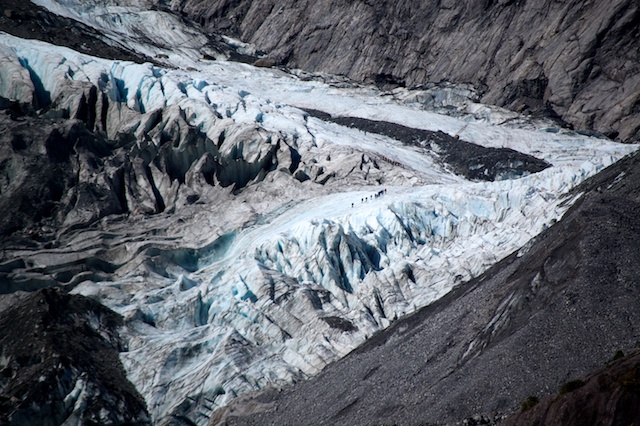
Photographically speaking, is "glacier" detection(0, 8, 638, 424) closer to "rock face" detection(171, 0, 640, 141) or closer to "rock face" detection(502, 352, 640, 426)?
"rock face" detection(171, 0, 640, 141)

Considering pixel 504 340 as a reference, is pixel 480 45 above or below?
above

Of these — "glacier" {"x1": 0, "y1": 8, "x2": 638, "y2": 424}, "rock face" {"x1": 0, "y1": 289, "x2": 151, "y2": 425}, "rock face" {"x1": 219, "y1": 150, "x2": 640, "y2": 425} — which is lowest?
"rock face" {"x1": 0, "y1": 289, "x2": 151, "y2": 425}

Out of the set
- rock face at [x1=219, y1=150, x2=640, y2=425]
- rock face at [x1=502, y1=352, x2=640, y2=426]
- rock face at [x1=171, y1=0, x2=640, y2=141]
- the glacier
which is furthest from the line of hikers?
rock face at [x1=502, y1=352, x2=640, y2=426]

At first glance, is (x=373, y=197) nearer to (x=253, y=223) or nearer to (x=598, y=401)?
(x=253, y=223)

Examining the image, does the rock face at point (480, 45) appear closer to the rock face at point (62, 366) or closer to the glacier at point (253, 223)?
the glacier at point (253, 223)

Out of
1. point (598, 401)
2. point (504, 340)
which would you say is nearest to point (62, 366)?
point (504, 340)

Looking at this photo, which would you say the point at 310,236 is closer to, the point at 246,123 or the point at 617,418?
the point at 246,123

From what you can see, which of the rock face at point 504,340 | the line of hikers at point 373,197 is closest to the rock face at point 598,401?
the rock face at point 504,340
